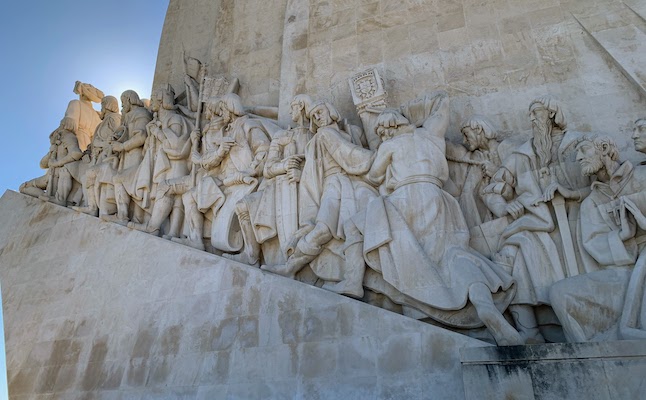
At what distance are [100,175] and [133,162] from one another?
1.92 feet

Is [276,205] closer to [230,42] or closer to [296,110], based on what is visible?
[296,110]

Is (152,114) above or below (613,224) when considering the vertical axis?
above

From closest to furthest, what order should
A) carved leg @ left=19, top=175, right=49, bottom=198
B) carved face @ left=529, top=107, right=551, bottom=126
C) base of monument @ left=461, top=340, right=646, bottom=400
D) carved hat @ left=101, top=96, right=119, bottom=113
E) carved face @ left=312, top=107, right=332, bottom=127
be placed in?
base of monument @ left=461, top=340, right=646, bottom=400 → carved face @ left=529, top=107, right=551, bottom=126 → carved face @ left=312, top=107, right=332, bottom=127 → carved leg @ left=19, top=175, right=49, bottom=198 → carved hat @ left=101, top=96, right=119, bottom=113

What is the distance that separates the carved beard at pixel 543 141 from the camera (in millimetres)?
5512

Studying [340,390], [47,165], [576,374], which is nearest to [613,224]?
[576,374]

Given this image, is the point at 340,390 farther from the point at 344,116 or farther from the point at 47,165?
the point at 47,165

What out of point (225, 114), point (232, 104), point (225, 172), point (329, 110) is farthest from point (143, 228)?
point (329, 110)

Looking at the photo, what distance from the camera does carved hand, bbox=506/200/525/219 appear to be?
5285 millimetres

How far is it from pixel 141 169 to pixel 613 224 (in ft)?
22.0

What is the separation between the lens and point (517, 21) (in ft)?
23.1

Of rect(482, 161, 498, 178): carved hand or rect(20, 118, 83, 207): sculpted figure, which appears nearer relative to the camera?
rect(482, 161, 498, 178): carved hand

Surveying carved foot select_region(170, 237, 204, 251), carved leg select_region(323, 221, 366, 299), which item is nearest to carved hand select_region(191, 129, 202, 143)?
carved foot select_region(170, 237, 204, 251)

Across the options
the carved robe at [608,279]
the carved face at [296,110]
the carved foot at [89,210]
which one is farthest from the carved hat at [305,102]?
the carved foot at [89,210]

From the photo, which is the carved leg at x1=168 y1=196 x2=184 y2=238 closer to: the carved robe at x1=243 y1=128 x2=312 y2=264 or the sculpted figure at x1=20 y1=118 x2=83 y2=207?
the carved robe at x1=243 y1=128 x2=312 y2=264
